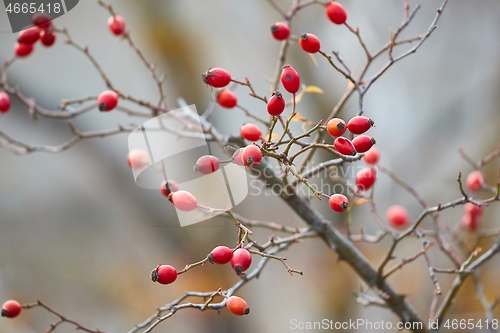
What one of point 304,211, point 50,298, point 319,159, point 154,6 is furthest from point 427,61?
point 50,298

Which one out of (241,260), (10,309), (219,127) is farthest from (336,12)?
(219,127)

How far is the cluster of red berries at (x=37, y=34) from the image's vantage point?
1.69m

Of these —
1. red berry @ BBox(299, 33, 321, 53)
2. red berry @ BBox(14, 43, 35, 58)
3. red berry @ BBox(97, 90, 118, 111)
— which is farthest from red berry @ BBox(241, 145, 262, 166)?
red berry @ BBox(14, 43, 35, 58)

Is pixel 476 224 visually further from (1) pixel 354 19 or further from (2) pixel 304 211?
(1) pixel 354 19

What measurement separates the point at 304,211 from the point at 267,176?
189 mm

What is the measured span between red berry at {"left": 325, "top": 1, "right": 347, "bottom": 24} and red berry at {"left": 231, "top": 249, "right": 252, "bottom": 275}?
0.93 meters

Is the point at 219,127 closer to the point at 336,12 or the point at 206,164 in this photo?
the point at 336,12

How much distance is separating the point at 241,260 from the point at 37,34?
1299 mm

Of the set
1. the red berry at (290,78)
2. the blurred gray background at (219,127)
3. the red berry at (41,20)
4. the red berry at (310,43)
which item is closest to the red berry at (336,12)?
the red berry at (310,43)

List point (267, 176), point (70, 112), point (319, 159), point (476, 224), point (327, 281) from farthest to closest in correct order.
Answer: point (327, 281) < point (319, 159) < point (476, 224) < point (70, 112) < point (267, 176)

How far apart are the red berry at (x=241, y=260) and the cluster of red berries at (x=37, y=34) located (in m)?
1.27

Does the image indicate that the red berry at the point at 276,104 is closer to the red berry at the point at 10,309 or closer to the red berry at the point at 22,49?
the red berry at the point at 10,309

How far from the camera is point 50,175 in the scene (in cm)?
456

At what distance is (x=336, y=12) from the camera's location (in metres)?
1.52
